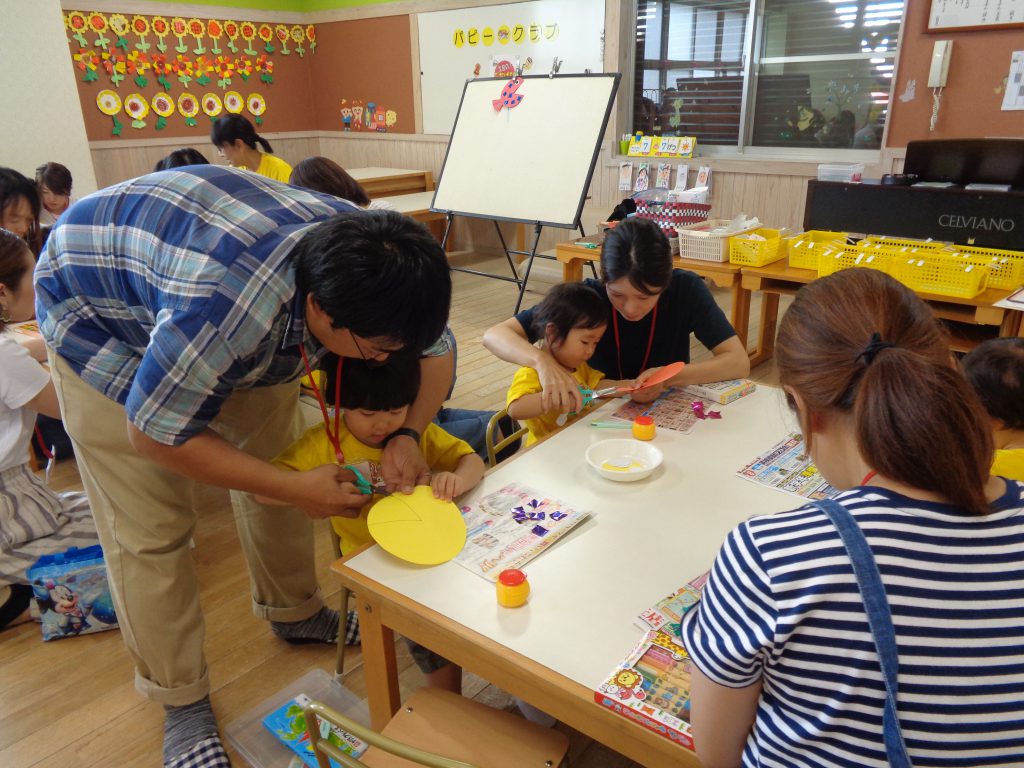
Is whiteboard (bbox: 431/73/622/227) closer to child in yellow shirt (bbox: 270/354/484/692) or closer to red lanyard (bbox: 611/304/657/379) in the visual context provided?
red lanyard (bbox: 611/304/657/379)

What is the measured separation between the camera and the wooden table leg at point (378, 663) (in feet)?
3.80

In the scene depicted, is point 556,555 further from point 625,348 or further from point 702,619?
point 625,348

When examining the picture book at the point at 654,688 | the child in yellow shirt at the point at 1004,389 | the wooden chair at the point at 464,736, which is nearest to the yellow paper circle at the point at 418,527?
the wooden chair at the point at 464,736

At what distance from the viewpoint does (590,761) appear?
1.54 metres

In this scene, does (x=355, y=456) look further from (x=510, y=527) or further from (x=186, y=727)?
(x=186, y=727)

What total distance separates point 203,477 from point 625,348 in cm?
127

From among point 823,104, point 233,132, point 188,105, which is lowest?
point 233,132

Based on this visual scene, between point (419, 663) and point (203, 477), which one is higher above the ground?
point (203, 477)

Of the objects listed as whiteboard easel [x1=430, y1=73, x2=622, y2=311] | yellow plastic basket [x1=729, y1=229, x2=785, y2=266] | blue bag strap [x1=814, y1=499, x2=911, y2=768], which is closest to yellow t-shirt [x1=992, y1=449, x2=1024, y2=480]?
blue bag strap [x1=814, y1=499, x2=911, y2=768]

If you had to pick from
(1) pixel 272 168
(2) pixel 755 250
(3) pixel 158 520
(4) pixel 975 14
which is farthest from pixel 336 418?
(4) pixel 975 14

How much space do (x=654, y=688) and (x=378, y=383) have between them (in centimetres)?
77

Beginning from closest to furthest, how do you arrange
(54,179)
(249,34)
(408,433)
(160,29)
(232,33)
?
(408,433) → (54,179) → (160,29) → (232,33) → (249,34)

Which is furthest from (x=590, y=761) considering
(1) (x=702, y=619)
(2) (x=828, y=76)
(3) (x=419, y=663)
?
(2) (x=828, y=76)

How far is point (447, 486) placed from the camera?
1.33 m
